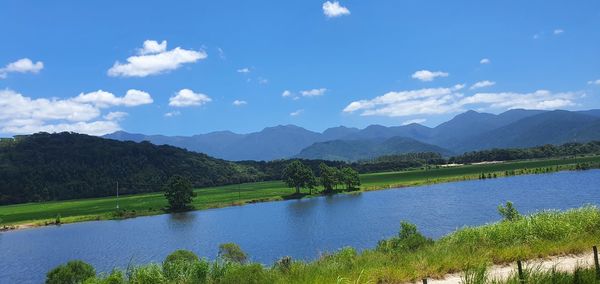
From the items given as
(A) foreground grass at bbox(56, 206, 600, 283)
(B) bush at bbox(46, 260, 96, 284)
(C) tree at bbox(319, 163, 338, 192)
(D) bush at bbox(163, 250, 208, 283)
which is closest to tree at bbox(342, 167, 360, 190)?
(C) tree at bbox(319, 163, 338, 192)

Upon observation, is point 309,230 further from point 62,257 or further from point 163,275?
point 163,275

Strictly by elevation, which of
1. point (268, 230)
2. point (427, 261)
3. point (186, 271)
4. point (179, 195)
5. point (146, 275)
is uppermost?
point (427, 261)

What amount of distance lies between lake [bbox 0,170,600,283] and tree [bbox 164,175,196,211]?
16.8 meters

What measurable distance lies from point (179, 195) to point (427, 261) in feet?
417

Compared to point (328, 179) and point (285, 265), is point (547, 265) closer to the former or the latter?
point (285, 265)

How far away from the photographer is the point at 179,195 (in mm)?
135250

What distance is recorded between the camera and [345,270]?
13.9m

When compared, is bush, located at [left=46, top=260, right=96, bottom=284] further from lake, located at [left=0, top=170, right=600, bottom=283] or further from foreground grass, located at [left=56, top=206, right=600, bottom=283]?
foreground grass, located at [left=56, top=206, right=600, bottom=283]

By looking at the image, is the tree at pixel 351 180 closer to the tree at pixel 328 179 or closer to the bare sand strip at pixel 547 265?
the tree at pixel 328 179

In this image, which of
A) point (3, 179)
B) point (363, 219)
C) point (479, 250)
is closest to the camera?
point (479, 250)

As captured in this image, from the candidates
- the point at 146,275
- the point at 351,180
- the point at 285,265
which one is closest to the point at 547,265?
the point at 285,265

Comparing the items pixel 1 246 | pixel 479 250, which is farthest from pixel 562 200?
pixel 1 246

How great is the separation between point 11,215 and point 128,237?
6847 centimetres

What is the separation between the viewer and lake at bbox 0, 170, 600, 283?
208 ft
